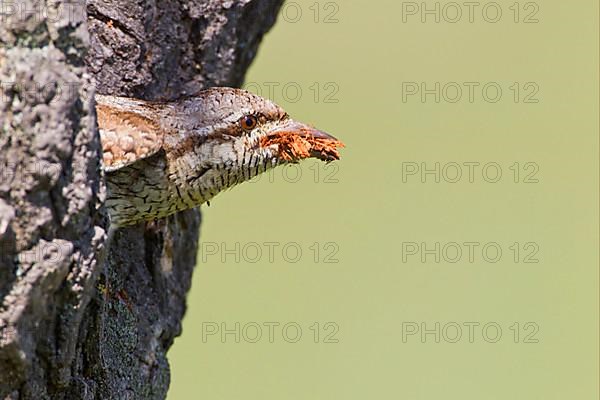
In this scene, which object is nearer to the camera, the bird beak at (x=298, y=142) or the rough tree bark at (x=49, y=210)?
the rough tree bark at (x=49, y=210)

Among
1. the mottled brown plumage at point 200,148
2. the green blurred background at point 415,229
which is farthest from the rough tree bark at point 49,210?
the green blurred background at point 415,229

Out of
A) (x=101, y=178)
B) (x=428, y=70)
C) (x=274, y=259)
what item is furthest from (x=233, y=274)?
(x=101, y=178)


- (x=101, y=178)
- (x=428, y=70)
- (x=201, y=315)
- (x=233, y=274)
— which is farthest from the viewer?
(x=428, y=70)

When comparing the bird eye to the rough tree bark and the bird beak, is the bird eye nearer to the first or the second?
the bird beak

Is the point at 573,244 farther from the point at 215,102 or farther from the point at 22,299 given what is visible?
the point at 22,299

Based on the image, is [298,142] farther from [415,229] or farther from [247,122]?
[415,229]

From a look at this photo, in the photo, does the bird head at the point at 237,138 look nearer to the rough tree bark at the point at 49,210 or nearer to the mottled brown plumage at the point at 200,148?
the mottled brown plumage at the point at 200,148
